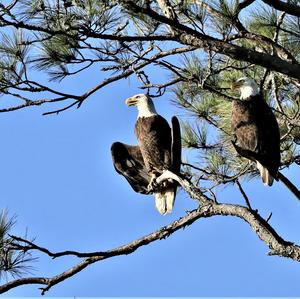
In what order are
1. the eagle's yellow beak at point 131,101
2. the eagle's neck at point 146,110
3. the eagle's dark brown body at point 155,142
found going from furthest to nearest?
1. the eagle's yellow beak at point 131,101
2. the eagle's neck at point 146,110
3. the eagle's dark brown body at point 155,142

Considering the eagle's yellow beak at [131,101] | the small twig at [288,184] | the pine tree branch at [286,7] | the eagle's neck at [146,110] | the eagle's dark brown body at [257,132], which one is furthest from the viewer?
the eagle's yellow beak at [131,101]

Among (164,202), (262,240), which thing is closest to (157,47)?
(164,202)

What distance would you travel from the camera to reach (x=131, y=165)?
4.59 m

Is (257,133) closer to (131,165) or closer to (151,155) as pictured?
(151,155)

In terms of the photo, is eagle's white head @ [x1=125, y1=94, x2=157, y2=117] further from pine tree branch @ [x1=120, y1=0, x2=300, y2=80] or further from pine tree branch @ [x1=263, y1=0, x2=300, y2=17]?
pine tree branch @ [x1=120, y1=0, x2=300, y2=80]

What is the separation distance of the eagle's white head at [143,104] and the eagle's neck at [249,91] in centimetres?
75

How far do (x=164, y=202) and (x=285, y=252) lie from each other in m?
1.43

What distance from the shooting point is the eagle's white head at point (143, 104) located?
187 inches

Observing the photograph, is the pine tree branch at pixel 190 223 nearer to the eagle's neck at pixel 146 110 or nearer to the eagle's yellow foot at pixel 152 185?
the eagle's yellow foot at pixel 152 185

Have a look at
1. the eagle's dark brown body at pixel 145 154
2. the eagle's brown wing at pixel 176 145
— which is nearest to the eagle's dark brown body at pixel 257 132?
the eagle's brown wing at pixel 176 145

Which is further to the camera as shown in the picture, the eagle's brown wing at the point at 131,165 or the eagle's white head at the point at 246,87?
the eagle's brown wing at the point at 131,165

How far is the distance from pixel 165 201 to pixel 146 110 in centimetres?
71

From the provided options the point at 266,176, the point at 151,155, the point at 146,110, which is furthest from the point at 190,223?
the point at 146,110

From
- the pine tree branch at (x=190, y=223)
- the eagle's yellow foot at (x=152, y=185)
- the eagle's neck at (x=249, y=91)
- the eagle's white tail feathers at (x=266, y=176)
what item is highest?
the eagle's neck at (x=249, y=91)
